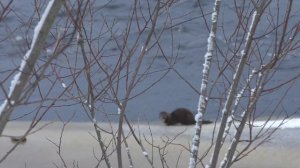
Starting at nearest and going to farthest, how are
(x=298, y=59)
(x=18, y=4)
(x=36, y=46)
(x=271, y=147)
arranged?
(x=36, y=46)
(x=271, y=147)
(x=298, y=59)
(x=18, y=4)

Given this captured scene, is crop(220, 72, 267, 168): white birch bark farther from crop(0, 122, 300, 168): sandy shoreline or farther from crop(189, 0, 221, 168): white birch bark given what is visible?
crop(0, 122, 300, 168): sandy shoreline

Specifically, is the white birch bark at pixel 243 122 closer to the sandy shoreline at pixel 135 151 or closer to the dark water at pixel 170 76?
the sandy shoreline at pixel 135 151


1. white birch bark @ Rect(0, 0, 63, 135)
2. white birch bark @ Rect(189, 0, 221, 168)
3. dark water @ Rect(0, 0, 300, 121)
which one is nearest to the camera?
white birch bark @ Rect(0, 0, 63, 135)

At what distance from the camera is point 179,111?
9.02 meters

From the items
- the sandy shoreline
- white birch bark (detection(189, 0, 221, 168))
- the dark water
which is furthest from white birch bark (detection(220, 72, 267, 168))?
the dark water

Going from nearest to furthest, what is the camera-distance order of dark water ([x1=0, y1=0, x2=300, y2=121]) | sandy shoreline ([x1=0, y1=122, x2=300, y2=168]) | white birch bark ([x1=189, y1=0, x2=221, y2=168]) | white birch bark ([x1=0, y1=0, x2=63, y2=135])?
white birch bark ([x1=0, y1=0, x2=63, y2=135]) < white birch bark ([x1=189, y1=0, x2=221, y2=168]) < sandy shoreline ([x1=0, y1=122, x2=300, y2=168]) < dark water ([x1=0, y1=0, x2=300, y2=121])

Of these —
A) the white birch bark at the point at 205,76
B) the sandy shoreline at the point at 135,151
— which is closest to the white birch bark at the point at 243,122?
the white birch bark at the point at 205,76

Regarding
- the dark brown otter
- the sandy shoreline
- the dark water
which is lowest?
the sandy shoreline

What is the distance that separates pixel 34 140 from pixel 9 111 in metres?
6.80

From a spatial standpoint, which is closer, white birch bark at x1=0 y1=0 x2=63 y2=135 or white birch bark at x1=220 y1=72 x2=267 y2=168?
white birch bark at x1=0 y1=0 x2=63 y2=135

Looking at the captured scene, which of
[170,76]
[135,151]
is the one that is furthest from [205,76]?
[170,76]

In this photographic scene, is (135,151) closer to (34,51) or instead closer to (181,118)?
(181,118)

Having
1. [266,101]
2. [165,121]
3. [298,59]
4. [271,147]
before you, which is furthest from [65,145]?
[298,59]

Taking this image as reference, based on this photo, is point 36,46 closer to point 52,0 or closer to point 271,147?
point 52,0
